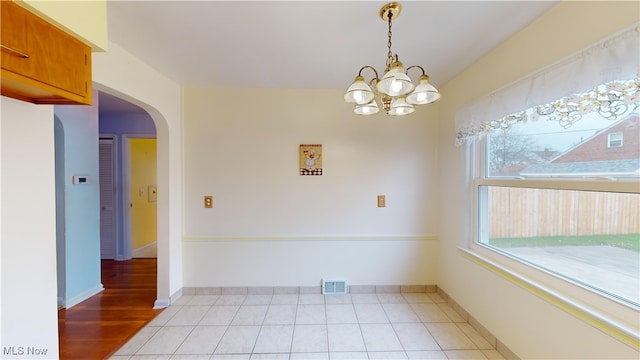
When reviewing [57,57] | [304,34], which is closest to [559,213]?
[304,34]

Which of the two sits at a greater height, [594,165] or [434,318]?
[594,165]

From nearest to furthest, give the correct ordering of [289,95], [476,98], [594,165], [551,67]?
1. [594,165]
2. [551,67]
3. [476,98]
4. [289,95]

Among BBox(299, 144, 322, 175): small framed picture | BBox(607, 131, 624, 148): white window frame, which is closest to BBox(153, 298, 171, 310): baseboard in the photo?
BBox(299, 144, 322, 175): small framed picture

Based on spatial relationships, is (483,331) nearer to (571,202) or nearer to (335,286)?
(571,202)

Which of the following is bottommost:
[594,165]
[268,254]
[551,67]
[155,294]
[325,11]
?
[155,294]

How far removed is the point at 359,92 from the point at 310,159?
150 cm

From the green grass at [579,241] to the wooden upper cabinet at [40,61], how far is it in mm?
2764

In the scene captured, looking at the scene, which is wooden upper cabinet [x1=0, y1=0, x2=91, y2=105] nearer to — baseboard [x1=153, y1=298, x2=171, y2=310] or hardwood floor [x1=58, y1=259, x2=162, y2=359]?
hardwood floor [x1=58, y1=259, x2=162, y2=359]

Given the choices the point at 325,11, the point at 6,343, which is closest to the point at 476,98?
the point at 325,11

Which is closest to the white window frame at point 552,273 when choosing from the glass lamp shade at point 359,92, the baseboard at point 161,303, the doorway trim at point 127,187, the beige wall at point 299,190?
the beige wall at point 299,190

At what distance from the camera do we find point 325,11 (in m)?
1.49

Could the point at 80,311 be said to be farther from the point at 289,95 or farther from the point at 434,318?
the point at 434,318

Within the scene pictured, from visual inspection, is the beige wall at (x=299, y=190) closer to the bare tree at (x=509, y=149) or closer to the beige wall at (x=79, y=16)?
the bare tree at (x=509, y=149)

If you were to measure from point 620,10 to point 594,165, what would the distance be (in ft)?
2.42
